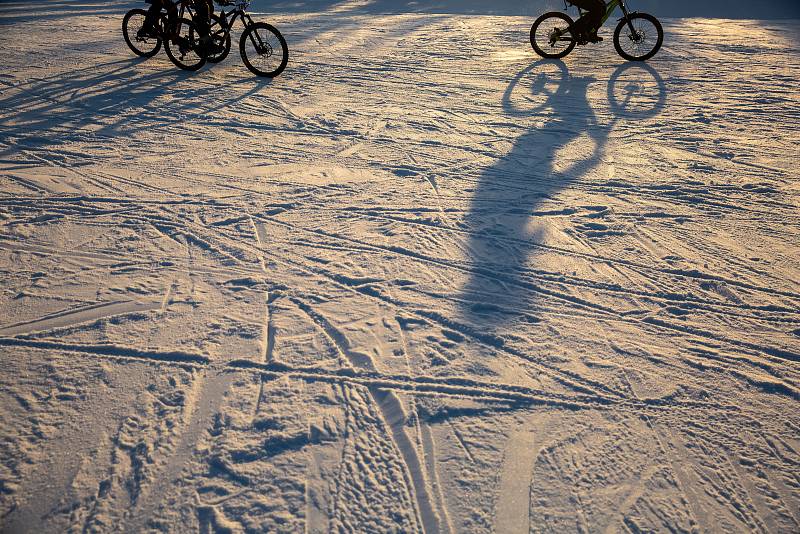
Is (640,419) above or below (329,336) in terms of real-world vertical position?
below

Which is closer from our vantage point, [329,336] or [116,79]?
[329,336]

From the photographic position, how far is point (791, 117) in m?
6.32

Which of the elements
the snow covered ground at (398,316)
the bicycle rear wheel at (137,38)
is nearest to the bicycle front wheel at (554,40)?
the snow covered ground at (398,316)

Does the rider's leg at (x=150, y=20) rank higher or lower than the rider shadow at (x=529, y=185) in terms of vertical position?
higher

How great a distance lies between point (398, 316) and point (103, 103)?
563 cm

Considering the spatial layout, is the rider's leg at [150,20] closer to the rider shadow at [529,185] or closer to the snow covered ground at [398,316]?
the snow covered ground at [398,316]

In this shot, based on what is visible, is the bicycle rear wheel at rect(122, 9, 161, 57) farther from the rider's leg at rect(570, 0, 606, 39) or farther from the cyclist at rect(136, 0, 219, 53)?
the rider's leg at rect(570, 0, 606, 39)

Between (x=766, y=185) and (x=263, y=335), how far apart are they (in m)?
4.74

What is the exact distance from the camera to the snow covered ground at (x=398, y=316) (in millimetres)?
2297

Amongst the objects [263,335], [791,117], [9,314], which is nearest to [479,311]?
[263,335]

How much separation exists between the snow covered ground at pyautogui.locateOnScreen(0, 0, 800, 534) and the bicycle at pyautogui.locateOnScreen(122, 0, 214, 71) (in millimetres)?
1825

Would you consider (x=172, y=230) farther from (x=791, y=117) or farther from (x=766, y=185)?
(x=791, y=117)

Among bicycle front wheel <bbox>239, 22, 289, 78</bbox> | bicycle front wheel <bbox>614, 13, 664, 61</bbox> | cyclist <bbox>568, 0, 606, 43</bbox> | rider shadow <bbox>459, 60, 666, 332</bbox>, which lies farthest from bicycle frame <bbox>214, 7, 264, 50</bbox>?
bicycle front wheel <bbox>614, 13, 664, 61</bbox>

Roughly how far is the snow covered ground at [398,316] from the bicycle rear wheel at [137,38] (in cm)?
248
